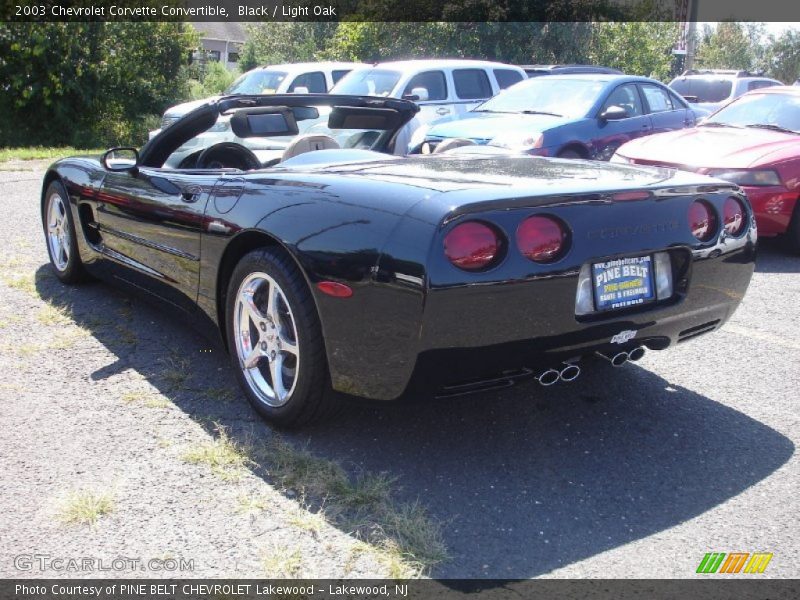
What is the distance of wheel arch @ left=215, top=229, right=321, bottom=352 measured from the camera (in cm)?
306

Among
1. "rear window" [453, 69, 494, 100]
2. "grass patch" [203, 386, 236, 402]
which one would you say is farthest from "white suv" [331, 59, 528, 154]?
"grass patch" [203, 386, 236, 402]

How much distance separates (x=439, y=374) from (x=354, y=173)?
3.19 ft

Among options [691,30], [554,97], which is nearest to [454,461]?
[554,97]

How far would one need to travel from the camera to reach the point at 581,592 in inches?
90.2

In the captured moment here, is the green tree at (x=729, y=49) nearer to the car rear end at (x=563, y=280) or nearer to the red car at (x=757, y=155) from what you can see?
the red car at (x=757, y=155)

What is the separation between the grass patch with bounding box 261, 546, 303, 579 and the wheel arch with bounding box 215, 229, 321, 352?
0.86 m

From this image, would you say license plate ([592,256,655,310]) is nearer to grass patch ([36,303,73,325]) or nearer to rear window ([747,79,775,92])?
grass patch ([36,303,73,325])

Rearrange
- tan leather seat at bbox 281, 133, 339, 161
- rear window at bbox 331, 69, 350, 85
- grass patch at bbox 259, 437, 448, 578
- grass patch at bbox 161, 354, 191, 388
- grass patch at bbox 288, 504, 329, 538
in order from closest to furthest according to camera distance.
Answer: grass patch at bbox 259, 437, 448, 578 → grass patch at bbox 288, 504, 329, 538 → grass patch at bbox 161, 354, 191, 388 → tan leather seat at bbox 281, 133, 339, 161 → rear window at bbox 331, 69, 350, 85

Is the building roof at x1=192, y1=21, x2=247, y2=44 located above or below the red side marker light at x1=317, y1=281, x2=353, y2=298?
above

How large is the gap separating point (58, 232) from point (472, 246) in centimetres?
369

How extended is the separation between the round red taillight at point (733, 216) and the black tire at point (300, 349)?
5.68 feet

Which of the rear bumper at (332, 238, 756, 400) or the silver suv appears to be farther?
the silver suv

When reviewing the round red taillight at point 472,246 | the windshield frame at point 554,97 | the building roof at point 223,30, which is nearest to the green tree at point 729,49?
the building roof at point 223,30

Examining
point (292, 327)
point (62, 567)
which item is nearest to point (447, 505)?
point (292, 327)
